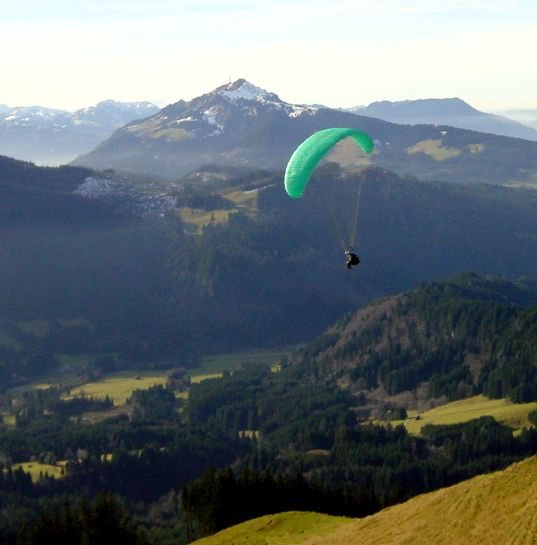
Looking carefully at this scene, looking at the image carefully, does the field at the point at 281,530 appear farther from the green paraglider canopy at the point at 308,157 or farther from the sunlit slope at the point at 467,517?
the green paraglider canopy at the point at 308,157

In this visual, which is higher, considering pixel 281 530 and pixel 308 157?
pixel 308 157

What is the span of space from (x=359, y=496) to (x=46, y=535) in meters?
37.6

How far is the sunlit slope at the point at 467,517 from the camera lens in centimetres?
6675

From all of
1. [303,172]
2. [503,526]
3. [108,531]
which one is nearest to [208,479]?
[108,531]

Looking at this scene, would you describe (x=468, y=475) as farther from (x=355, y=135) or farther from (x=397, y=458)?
(x=355, y=135)

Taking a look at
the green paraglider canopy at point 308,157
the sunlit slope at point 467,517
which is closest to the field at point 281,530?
the sunlit slope at point 467,517

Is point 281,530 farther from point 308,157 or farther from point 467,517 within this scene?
point 308,157

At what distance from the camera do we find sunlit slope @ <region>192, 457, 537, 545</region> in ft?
219

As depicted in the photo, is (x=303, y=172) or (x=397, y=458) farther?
(x=397, y=458)

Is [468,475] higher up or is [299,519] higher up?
[299,519]

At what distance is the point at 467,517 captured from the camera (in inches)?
2827

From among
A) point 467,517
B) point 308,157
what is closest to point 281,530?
point 467,517

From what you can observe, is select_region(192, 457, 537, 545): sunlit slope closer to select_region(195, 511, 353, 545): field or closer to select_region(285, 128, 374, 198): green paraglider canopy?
select_region(195, 511, 353, 545): field

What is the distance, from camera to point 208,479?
126 metres
